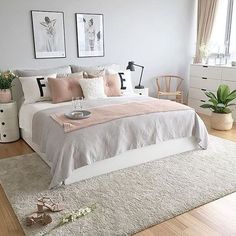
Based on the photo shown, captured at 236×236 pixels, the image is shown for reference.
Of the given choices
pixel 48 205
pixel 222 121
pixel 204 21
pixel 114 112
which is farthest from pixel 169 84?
pixel 48 205

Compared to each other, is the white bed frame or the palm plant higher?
the palm plant

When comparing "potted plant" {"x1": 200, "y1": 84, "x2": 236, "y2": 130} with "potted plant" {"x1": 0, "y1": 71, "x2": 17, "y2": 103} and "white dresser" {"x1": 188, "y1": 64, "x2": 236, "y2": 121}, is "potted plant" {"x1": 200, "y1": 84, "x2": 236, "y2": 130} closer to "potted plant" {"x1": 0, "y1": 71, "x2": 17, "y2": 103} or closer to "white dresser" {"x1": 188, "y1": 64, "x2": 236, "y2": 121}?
"white dresser" {"x1": 188, "y1": 64, "x2": 236, "y2": 121}

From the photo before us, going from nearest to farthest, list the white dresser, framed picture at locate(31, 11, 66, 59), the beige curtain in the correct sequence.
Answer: framed picture at locate(31, 11, 66, 59) < the white dresser < the beige curtain

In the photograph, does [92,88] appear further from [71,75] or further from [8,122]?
[8,122]

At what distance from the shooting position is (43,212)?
2.22 m

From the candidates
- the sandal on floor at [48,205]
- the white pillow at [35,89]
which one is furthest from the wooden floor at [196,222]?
the white pillow at [35,89]

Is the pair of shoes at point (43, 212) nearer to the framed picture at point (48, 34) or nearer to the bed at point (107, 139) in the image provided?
the bed at point (107, 139)

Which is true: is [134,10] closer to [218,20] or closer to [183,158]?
[218,20]

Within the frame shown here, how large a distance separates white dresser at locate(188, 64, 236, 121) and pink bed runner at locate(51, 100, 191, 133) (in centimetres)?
185

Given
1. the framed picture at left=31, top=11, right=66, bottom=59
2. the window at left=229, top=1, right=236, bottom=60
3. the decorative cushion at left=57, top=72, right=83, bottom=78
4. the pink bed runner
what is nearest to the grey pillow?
the decorative cushion at left=57, top=72, right=83, bottom=78

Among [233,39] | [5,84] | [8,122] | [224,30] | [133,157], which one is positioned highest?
[224,30]

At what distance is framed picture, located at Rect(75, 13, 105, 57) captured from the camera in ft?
14.6

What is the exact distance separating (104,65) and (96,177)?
240 cm

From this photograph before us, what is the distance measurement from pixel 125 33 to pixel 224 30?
1.93m
